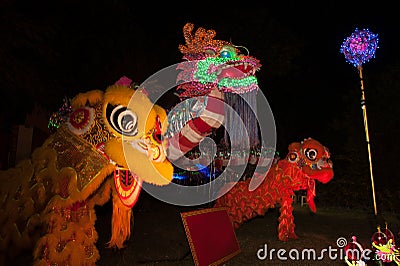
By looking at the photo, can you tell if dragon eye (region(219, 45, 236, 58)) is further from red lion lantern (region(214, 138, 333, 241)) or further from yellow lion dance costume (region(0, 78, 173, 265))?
red lion lantern (region(214, 138, 333, 241))

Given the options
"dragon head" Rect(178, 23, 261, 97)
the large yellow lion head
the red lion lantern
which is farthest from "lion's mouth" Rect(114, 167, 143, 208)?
the red lion lantern

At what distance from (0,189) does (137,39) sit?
5.63 m

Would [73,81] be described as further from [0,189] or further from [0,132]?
[0,189]

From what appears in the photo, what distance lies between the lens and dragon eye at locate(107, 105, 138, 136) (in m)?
3.52

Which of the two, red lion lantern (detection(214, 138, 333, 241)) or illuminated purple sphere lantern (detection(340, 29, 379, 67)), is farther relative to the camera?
red lion lantern (detection(214, 138, 333, 241))

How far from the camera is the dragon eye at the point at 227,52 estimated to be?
4602 mm

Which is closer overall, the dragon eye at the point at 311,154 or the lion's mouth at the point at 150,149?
the lion's mouth at the point at 150,149

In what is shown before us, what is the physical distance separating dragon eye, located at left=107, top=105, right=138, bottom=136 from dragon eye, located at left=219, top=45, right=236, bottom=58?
1.59 metres

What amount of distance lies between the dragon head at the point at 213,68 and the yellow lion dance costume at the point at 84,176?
35.3 inches
